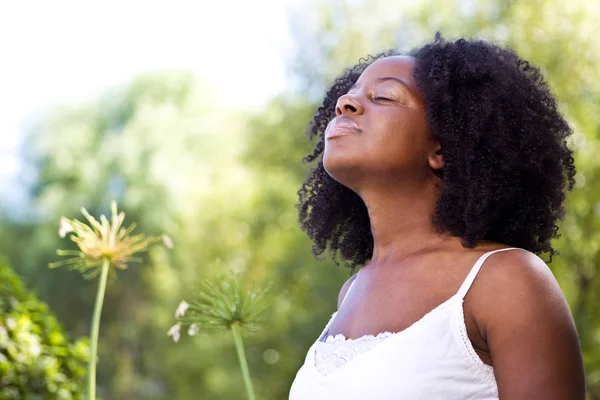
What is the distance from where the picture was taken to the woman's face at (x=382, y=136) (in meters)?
2.08

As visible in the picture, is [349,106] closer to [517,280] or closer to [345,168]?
[345,168]

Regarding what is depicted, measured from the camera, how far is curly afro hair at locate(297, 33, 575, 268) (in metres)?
2.09

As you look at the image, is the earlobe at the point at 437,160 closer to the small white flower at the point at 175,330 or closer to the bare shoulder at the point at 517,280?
the bare shoulder at the point at 517,280

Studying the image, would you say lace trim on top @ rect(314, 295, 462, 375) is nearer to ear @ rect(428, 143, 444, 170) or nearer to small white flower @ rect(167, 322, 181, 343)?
ear @ rect(428, 143, 444, 170)

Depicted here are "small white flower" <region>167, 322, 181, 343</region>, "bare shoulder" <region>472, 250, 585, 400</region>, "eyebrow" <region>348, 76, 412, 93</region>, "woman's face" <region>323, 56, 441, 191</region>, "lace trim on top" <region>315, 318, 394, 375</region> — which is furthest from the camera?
"small white flower" <region>167, 322, 181, 343</region>

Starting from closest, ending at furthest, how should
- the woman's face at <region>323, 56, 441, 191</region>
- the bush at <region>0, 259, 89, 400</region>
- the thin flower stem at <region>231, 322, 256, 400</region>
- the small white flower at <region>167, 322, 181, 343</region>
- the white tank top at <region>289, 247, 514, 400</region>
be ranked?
the white tank top at <region>289, 247, 514, 400</region> < the woman's face at <region>323, 56, 441, 191</region> < the thin flower stem at <region>231, 322, 256, 400</region> < the small white flower at <region>167, 322, 181, 343</region> < the bush at <region>0, 259, 89, 400</region>

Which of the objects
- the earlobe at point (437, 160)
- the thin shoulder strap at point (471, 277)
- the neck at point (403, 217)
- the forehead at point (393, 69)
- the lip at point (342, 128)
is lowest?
the thin shoulder strap at point (471, 277)

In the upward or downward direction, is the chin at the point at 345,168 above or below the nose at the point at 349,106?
below

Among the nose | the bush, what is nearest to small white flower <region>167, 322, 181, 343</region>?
the nose

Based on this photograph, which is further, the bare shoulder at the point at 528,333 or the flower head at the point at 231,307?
the flower head at the point at 231,307

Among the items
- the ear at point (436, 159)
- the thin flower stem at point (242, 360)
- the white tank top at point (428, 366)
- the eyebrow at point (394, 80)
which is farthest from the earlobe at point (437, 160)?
the thin flower stem at point (242, 360)

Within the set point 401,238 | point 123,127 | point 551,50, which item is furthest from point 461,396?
point 123,127

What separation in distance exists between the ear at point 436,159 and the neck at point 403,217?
2.0 inches

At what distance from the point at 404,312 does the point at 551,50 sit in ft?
38.6
